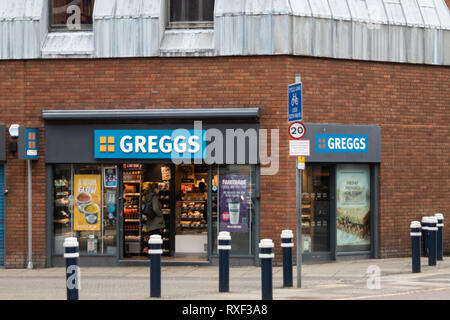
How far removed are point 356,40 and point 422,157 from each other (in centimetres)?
346

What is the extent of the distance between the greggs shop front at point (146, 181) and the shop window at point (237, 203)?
0.07 ft

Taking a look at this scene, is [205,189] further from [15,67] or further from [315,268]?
[15,67]

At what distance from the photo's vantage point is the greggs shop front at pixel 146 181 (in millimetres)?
17906

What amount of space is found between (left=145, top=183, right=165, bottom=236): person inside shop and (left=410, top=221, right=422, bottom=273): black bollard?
579cm

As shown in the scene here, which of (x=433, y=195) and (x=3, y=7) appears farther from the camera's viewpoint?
(x=433, y=195)

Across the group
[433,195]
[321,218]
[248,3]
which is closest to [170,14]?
[248,3]

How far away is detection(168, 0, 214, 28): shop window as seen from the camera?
60.8ft

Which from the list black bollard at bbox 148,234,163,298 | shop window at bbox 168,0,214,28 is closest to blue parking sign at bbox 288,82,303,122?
black bollard at bbox 148,234,163,298

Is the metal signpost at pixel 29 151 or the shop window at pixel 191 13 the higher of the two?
the shop window at pixel 191 13

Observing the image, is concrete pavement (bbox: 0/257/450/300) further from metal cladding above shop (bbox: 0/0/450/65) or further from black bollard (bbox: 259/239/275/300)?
metal cladding above shop (bbox: 0/0/450/65)

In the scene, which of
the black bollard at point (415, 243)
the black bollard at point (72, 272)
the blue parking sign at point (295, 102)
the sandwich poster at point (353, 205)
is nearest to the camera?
the black bollard at point (72, 272)

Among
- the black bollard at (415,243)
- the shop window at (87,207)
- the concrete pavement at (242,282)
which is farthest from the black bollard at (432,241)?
the shop window at (87,207)

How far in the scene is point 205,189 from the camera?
724 inches

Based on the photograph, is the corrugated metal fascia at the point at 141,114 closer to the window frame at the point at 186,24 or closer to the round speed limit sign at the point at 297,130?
the window frame at the point at 186,24
